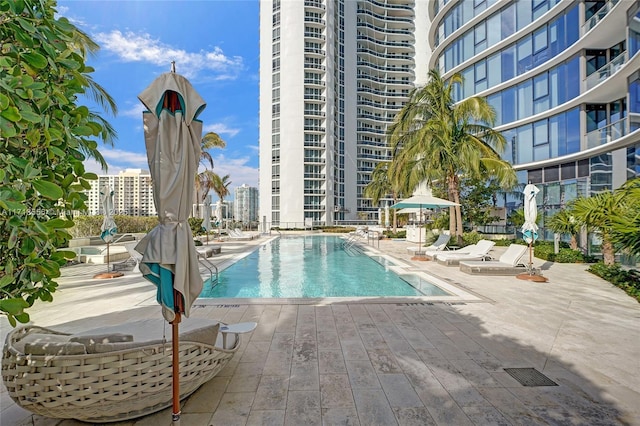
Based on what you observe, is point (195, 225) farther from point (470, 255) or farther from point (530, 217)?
point (530, 217)

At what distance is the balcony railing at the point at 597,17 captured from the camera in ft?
44.8

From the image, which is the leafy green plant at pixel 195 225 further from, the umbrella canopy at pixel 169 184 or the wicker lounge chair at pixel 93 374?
the umbrella canopy at pixel 169 184

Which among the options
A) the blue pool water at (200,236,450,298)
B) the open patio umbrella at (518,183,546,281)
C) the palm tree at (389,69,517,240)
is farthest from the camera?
the palm tree at (389,69,517,240)

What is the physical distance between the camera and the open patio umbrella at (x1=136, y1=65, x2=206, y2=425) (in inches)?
92.4

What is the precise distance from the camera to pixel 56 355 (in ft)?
7.45

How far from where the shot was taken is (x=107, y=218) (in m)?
9.75

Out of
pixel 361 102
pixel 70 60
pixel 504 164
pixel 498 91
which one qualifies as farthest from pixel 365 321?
pixel 361 102

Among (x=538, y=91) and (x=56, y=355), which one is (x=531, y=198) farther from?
(x=538, y=91)

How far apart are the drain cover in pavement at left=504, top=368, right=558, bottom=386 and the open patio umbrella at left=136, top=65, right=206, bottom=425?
3.34 metres

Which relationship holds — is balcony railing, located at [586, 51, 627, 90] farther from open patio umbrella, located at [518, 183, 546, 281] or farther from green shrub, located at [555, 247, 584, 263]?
open patio umbrella, located at [518, 183, 546, 281]

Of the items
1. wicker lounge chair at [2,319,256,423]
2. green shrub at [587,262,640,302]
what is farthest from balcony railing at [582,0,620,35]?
wicker lounge chair at [2,319,256,423]

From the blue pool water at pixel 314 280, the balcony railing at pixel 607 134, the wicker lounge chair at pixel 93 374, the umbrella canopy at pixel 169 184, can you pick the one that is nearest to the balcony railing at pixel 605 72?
the balcony railing at pixel 607 134

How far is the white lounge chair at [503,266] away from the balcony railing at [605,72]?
1095 cm

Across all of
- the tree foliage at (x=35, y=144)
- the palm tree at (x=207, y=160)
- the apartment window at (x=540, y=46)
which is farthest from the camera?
the palm tree at (x=207, y=160)
